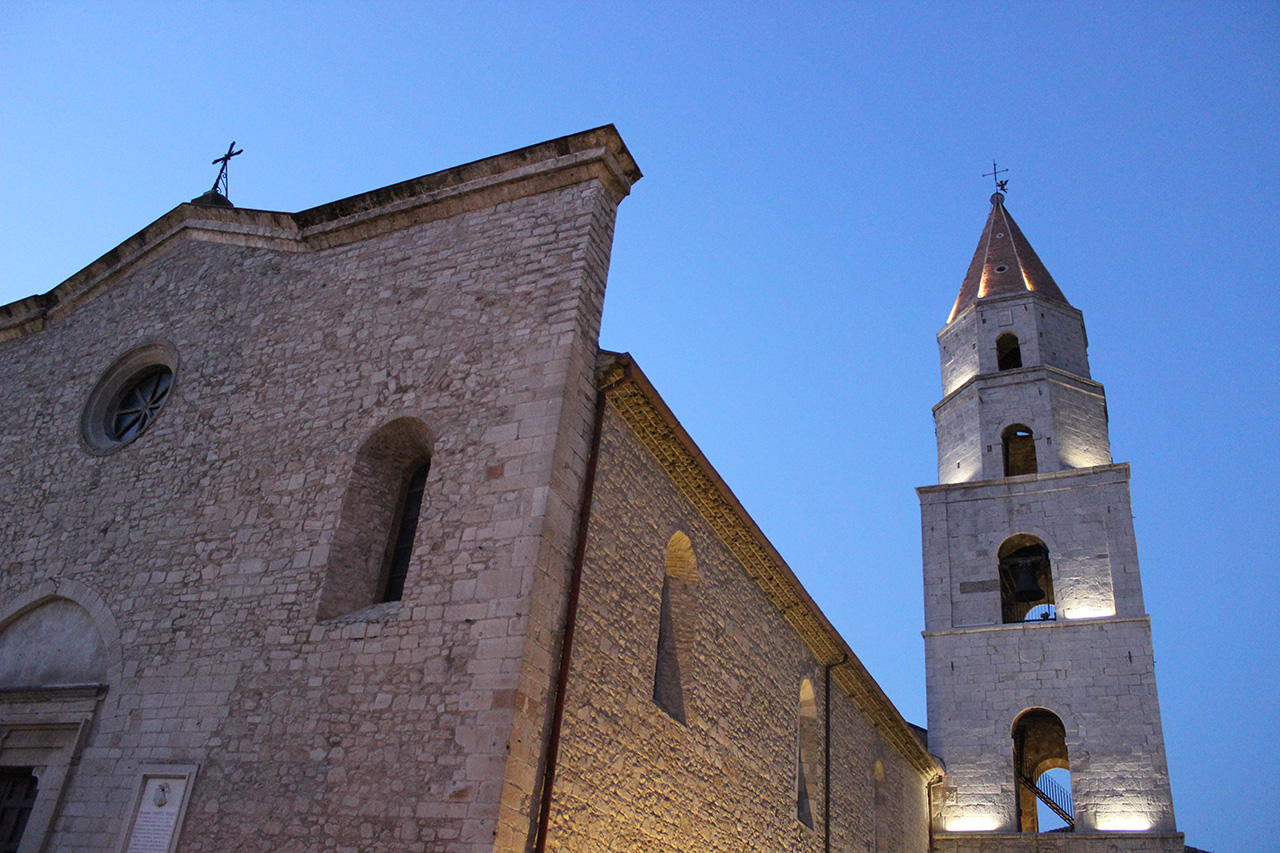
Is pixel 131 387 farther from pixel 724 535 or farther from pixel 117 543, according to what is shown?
pixel 724 535

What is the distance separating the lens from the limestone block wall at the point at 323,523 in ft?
24.2

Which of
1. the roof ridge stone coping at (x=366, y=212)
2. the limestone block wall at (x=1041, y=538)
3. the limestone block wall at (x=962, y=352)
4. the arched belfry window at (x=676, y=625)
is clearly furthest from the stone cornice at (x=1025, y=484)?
the roof ridge stone coping at (x=366, y=212)

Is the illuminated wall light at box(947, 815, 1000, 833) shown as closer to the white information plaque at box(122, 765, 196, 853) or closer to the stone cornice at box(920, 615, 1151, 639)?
the stone cornice at box(920, 615, 1151, 639)

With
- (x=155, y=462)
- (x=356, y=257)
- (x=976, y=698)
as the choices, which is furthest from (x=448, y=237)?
(x=976, y=698)

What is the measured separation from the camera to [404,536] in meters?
9.20

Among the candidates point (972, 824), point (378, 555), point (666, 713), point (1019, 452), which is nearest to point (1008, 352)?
point (1019, 452)

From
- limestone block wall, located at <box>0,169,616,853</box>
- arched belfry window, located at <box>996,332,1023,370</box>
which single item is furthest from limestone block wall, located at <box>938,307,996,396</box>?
limestone block wall, located at <box>0,169,616,853</box>

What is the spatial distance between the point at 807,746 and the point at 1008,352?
12.6 metres

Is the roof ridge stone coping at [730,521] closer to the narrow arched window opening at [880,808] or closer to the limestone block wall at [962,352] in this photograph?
the narrow arched window opening at [880,808]

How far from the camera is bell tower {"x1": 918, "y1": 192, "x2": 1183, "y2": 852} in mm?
17828

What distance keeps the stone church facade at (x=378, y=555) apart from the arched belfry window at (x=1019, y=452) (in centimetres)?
1160

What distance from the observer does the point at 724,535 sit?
11.4 metres

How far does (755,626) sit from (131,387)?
25.8 ft

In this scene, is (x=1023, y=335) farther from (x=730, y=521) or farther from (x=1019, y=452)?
(x=730, y=521)
